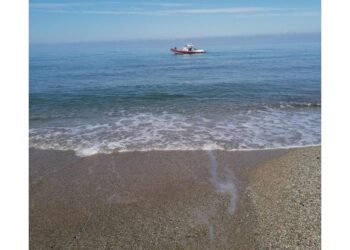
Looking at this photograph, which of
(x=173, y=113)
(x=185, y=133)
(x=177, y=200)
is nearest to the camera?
(x=177, y=200)

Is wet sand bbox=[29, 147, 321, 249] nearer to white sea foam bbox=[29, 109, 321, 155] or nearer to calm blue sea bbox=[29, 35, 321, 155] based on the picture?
white sea foam bbox=[29, 109, 321, 155]

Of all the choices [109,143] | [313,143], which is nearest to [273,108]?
[313,143]

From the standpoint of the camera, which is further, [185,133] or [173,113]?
[173,113]

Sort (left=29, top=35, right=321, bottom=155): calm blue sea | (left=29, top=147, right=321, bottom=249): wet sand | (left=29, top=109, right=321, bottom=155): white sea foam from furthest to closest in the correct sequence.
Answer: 1. (left=29, top=35, right=321, bottom=155): calm blue sea
2. (left=29, top=109, right=321, bottom=155): white sea foam
3. (left=29, top=147, right=321, bottom=249): wet sand

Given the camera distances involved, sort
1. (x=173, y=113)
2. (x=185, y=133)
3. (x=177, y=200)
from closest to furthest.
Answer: (x=177, y=200) → (x=185, y=133) → (x=173, y=113)

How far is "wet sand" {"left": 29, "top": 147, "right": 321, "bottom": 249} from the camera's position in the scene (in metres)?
6.04

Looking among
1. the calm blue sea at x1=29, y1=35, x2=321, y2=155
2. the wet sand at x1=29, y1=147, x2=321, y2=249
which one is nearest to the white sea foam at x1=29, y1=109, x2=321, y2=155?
the calm blue sea at x1=29, y1=35, x2=321, y2=155

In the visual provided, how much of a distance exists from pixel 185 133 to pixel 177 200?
18.5ft

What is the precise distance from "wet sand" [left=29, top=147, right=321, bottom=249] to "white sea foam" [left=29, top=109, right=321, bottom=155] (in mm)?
783

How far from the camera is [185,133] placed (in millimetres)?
12992

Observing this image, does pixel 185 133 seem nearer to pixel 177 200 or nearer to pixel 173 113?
pixel 173 113

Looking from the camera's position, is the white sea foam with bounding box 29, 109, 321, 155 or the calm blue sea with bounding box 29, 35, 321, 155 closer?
the white sea foam with bounding box 29, 109, 321, 155

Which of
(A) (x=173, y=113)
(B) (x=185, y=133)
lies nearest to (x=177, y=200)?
(B) (x=185, y=133)

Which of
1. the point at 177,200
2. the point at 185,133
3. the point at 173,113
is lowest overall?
the point at 177,200
